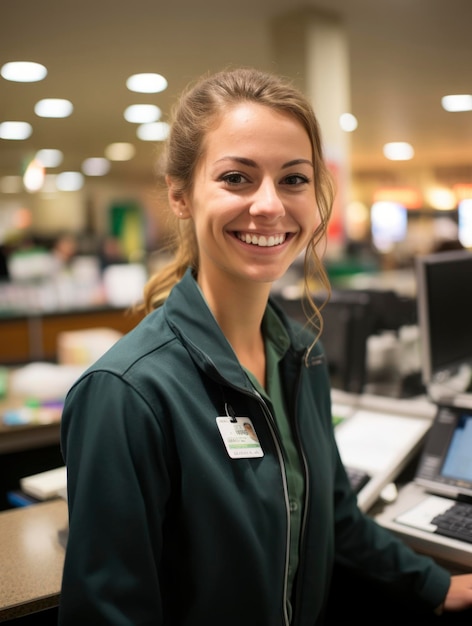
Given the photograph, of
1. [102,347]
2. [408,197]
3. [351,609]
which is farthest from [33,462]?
[408,197]

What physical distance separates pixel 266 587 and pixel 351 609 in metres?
0.96

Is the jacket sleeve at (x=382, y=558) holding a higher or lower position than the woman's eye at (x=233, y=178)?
lower

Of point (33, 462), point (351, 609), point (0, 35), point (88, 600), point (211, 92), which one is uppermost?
point (0, 35)

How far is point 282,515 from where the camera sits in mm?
1263

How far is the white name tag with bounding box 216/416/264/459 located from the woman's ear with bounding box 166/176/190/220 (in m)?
0.41

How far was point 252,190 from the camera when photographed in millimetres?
1252

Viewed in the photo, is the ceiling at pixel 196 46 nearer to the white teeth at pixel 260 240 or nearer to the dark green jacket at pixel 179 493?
the white teeth at pixel 260 240

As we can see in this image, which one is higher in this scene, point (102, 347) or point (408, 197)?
point (408, 197)

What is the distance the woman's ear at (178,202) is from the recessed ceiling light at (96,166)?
1220 centimetres

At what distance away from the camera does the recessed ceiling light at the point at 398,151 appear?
1205cm

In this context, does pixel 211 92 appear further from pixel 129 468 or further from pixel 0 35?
pixel 0 35

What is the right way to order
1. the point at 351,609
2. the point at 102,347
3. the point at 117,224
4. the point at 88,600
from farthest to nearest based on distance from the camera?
the point at 117,224 → the point at 102,347 → the point at 351,609 → the point at 88,600

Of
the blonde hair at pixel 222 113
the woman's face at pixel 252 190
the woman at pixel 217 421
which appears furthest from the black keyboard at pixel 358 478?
the woman's face at pixel 252 190

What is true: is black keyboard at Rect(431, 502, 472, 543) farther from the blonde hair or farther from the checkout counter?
the checkout counter
